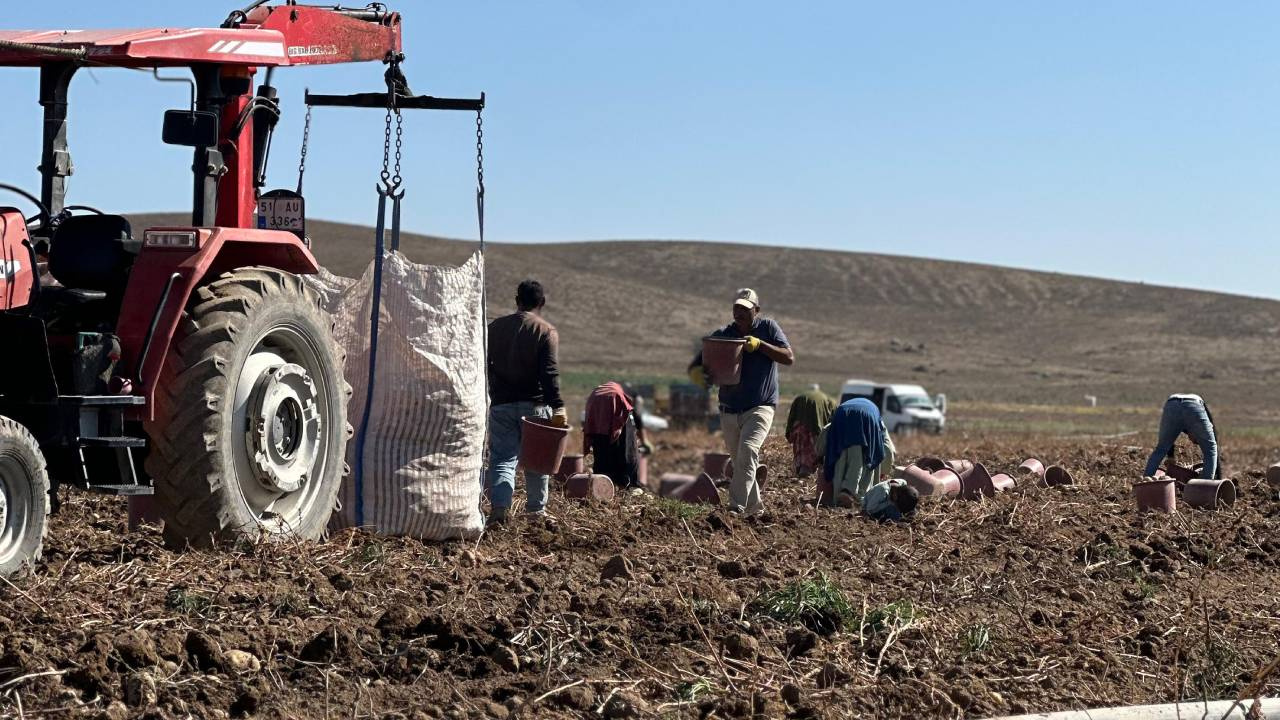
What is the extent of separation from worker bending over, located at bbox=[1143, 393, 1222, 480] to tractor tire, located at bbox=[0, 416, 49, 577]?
9984 millimetres

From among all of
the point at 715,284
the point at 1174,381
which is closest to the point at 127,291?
the point at 1174,381

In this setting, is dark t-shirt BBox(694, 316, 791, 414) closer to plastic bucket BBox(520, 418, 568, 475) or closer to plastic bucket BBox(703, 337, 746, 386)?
plastic bucket BBox(703, 337, 746, 386)

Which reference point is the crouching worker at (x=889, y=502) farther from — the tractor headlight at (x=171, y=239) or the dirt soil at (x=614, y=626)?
the tractor headlight at (x=171, y=239)

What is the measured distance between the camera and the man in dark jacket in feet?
35.4

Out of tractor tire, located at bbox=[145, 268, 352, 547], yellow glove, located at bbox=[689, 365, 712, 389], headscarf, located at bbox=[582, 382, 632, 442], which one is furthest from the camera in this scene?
headscarf, located at bbox=[582, 382, 632, 442]

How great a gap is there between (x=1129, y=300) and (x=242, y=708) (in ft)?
341

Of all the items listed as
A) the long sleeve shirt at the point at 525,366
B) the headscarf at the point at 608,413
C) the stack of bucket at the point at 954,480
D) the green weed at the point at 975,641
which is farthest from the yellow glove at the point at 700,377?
the green weed at the point at 975,641

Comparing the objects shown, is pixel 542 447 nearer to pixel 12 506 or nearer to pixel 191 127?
pixel 191 127

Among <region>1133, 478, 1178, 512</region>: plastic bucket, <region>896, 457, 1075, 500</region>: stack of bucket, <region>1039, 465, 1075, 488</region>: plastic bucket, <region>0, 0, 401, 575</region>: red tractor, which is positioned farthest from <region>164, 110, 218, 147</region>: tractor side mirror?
<region>1039, 465, 1075, 488</region>: plastic bucket

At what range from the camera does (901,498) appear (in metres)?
11.7

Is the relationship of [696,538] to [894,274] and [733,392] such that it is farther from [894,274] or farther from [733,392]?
[894,274]

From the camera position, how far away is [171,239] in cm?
777

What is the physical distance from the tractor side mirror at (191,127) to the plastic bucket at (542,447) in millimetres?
3120

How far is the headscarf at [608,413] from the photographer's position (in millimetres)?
14133
